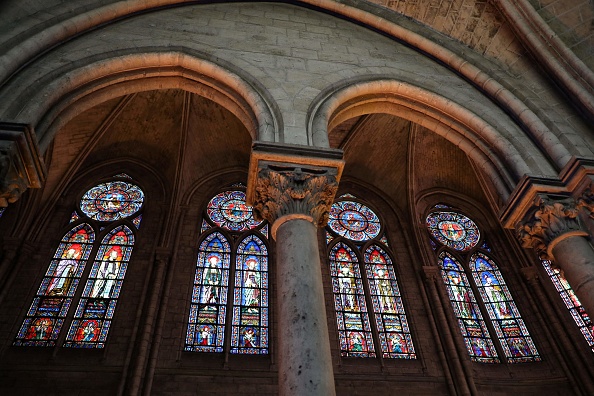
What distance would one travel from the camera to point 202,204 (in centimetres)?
1009

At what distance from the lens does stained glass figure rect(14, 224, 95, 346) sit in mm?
7336

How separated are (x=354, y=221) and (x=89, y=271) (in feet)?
17.9

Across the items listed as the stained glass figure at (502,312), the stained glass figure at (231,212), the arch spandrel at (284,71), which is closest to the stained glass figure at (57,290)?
the stained glass figure at (231,212)

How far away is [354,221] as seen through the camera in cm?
1051

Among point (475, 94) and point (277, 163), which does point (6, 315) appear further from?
point (475, 94)

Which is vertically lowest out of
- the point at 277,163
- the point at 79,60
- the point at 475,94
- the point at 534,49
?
the point at 277,163

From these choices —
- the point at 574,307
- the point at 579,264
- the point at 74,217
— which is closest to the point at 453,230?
the point at 574,307

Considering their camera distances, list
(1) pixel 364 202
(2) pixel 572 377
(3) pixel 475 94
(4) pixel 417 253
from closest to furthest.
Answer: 1. (3) pixel 475 94
2. (2) pixel 572 377
3. (4) pixel 417 253
4. (1) pixel 364 202

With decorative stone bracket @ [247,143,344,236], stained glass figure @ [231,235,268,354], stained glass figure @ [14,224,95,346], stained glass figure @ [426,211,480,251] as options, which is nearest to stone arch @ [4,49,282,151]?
decorative stone bracket @ [247,143,344,236]

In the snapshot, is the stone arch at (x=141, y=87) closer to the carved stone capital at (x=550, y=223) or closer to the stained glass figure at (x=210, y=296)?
the carved stone capital at (x=550, y=223)

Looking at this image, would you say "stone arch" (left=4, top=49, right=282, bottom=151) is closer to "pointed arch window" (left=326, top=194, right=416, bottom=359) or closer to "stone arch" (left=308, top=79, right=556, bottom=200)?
"stone arch" (left=308, top=79, right=556, bottom=200)

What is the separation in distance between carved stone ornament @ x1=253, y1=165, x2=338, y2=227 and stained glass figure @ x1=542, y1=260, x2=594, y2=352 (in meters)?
5.55

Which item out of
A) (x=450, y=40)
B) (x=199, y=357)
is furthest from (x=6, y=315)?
(x=450, y=40)

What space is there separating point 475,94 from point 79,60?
5.27m
